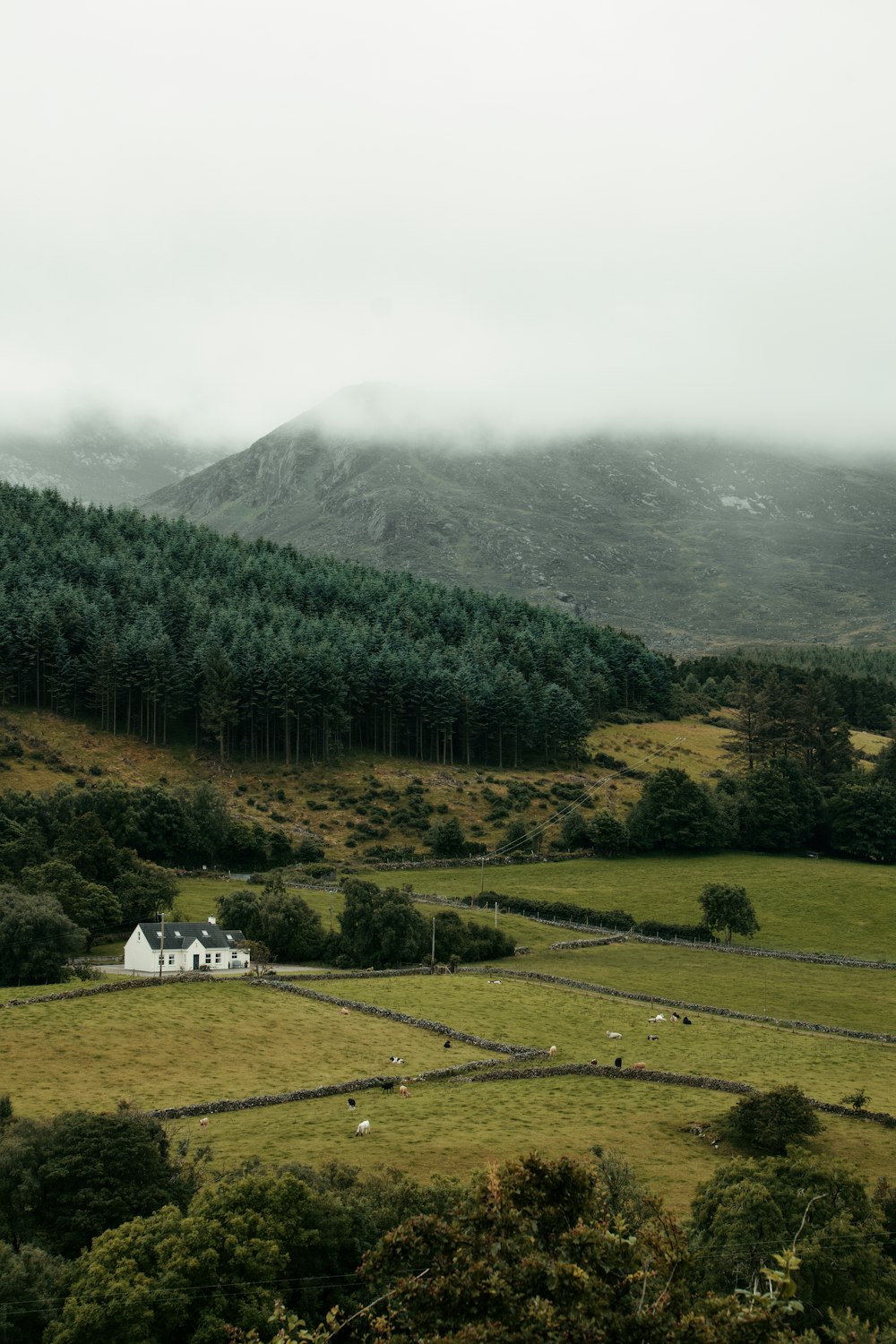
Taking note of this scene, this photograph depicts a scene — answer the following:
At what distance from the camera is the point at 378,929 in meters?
78.2

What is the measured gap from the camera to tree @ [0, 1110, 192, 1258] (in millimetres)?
30922

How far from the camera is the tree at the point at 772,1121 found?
41719mm

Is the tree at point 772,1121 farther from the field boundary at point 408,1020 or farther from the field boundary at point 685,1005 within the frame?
the field boundary at point 685,1005

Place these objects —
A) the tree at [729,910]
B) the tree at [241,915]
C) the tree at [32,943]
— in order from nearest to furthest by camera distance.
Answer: the tree at [32,943] → the tree at [241,915] → the tree at [729,910]

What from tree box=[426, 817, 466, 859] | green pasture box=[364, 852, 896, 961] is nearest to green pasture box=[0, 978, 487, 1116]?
green pasture box=[364, 852, 896, 961]

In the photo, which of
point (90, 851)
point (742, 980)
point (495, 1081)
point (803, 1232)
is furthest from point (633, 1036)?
point (90, 851)

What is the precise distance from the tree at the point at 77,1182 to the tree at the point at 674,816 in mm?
85348

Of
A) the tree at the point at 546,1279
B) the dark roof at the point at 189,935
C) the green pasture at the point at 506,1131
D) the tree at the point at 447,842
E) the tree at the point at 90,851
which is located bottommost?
the green pasture at the point at 506,1131

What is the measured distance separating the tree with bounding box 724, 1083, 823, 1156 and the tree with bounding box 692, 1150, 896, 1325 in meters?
6.82

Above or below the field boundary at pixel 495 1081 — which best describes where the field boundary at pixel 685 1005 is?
below

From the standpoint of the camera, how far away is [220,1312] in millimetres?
26219

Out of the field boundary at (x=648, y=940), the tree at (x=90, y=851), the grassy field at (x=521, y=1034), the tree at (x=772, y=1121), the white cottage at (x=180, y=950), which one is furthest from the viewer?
the tree at (x=90, y=851)

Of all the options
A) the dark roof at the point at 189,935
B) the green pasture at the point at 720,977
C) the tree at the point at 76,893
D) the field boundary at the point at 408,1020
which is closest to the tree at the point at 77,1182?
the field boundary at the point at 408,1020

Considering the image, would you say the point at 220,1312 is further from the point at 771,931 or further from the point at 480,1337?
the point at 771,931
